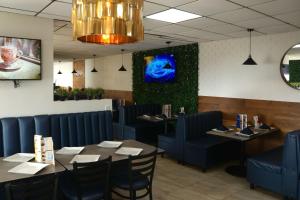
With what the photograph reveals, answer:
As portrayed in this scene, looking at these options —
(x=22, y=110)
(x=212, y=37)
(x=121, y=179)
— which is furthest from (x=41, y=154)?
(x=212, y=37)

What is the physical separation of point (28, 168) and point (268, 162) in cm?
324

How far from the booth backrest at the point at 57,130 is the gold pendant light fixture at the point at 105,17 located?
247cm

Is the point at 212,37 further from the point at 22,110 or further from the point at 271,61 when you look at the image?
the point at 22,110

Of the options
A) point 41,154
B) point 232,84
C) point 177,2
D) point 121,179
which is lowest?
point 121,179

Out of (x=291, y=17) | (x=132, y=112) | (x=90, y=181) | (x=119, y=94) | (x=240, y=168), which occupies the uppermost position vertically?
(x=291, y=17)

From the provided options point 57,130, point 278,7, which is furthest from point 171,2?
point 57,130

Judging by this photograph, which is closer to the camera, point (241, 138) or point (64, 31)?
point (241, 138)

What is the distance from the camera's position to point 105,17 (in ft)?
4.57

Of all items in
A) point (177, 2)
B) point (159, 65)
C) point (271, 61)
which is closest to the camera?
point (177, 2)

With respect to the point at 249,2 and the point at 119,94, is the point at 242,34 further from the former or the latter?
the point at 119,94

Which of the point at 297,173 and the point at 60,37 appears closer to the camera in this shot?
the point at 297,173

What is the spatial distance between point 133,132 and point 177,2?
12.4 ft

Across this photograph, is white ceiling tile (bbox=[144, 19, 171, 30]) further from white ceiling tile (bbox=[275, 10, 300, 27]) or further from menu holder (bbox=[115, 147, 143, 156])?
menu holder (bbox=[115, 147, 143, 156])

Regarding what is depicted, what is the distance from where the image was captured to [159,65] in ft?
25.0
